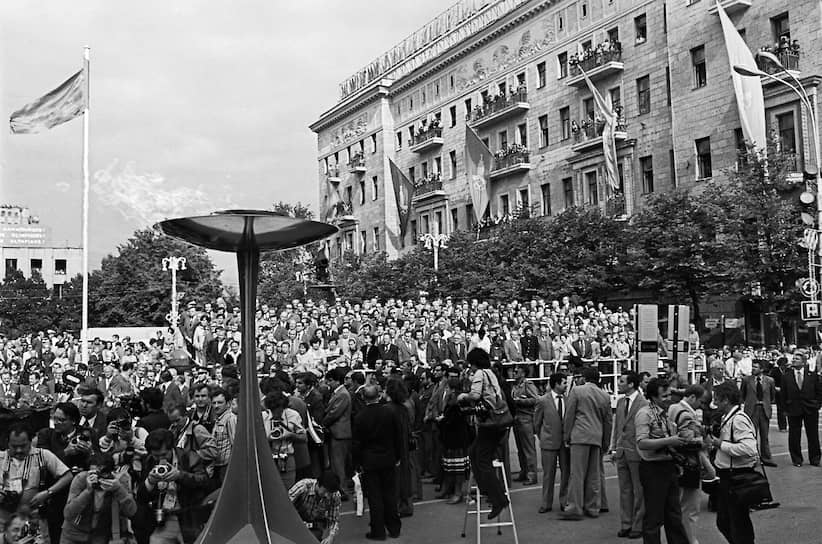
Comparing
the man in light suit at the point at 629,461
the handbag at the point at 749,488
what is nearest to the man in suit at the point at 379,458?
the man in light suit at the point at 629,461

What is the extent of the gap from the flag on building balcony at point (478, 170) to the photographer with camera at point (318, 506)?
42739 millimetres

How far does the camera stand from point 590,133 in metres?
46.5

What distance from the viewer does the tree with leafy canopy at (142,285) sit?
211 feet

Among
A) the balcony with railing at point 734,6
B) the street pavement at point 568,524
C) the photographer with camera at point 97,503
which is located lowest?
the street pavement at point 568,524

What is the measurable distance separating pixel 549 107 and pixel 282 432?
142 feet

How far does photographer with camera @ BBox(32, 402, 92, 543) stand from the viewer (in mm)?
8008

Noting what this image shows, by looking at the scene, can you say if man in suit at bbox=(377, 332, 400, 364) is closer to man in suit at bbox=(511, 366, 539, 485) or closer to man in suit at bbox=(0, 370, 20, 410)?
man in suit at bbox=(0, 370, 20, 410)

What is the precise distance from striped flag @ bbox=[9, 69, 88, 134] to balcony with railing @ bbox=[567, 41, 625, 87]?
27698 mm

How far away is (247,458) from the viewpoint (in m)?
8.09

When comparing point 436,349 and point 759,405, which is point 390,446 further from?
point 436,349

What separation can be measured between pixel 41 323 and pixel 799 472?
214ft

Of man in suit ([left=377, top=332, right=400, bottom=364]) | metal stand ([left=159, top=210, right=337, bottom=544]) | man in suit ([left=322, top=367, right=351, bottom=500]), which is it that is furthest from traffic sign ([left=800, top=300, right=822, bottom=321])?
metal stand ([left=159, top=210, right=337, bottom=544])

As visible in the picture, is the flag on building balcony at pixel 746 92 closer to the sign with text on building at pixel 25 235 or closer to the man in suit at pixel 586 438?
the man in suit at pixel 586 438

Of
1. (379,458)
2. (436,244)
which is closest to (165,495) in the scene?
(379,458)
